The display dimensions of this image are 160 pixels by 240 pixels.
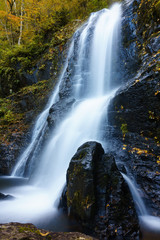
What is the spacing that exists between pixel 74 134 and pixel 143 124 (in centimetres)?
215

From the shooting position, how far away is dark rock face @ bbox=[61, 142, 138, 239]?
234 centimetres

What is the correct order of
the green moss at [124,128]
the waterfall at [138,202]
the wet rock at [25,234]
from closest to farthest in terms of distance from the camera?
the wet rock at [25,234] → the waterfall at [138,202] → the green moss at [124,128]

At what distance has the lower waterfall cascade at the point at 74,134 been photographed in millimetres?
→ 3045

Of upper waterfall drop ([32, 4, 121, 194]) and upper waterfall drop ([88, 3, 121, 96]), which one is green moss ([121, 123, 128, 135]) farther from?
upper waterfall drop ([88, 3, 121, 96])

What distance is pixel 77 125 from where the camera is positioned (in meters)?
5.31

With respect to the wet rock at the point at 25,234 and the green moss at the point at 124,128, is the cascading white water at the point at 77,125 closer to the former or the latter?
the green moss at the point at 124,128

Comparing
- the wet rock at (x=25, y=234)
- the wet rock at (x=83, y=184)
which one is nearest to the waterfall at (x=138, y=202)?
the wet rock at (x=83, y=184)

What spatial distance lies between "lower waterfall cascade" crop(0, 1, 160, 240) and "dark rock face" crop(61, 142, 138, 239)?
0.37m

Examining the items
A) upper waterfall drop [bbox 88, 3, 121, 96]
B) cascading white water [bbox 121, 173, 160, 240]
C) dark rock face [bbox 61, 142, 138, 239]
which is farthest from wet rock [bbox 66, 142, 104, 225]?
upper waterfall drop [bbox 88, 3, 121, 96]

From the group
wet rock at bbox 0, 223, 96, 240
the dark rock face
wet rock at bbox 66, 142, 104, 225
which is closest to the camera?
wet rock at bbox 0, 223, 96, 240

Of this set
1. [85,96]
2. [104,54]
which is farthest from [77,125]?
[104,54]

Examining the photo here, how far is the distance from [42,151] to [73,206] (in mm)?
3131

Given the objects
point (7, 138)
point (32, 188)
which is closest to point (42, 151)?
point (32, 188)

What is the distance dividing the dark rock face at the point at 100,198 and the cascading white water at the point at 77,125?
32.8 inches
